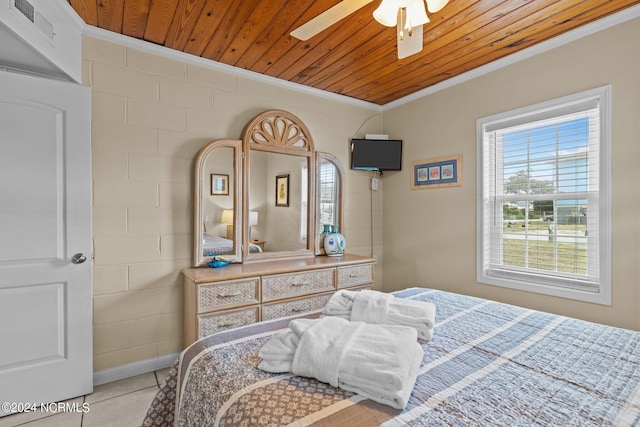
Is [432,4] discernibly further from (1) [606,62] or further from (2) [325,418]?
(2) [325,418]

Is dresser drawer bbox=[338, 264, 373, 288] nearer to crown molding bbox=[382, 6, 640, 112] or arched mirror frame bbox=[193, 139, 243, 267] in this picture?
arched mirror frame bbox=[193, 139, 243, 267]

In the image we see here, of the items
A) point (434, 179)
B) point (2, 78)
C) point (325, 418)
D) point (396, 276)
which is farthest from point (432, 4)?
point (396, 276)

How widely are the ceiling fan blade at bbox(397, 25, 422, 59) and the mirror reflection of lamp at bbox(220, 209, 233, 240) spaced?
184cm

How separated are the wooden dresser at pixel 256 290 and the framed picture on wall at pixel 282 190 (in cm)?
58

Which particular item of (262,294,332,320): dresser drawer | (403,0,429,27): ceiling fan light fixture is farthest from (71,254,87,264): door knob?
(403,0,429,27): ceiling fan light fixture

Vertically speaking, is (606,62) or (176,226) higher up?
(606,62)

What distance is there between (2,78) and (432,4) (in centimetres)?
246

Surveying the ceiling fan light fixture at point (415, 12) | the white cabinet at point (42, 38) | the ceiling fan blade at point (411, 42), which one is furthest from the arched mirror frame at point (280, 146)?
the ceiling fan light fixture at point (415, 12)

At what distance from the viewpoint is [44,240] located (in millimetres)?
2002

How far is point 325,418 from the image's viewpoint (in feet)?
2.88

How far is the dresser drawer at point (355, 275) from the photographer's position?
9.77 ft

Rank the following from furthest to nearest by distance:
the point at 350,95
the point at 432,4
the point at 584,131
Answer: the point at 350,95
the point at 584,131
the point at 432,4

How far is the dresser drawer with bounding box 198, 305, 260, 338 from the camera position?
228cm

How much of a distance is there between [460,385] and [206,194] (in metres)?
2.27
